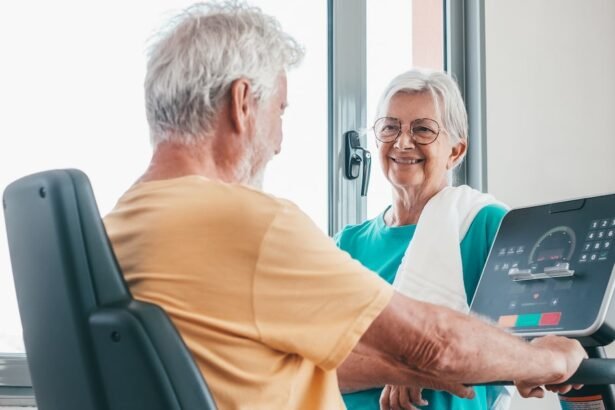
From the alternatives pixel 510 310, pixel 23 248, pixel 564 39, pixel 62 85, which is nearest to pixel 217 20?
pixel 23 248

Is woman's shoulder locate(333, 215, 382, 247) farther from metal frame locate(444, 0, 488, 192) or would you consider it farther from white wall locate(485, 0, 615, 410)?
white wall locate(485, 0, 615, 410)

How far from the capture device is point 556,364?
1.39m

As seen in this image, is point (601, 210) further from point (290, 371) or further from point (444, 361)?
point (290, 371)

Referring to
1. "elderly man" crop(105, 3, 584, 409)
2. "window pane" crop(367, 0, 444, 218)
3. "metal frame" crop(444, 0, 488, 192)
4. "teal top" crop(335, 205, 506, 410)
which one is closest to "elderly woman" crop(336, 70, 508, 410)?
"teal top" crop(335, 205, 506, 410)

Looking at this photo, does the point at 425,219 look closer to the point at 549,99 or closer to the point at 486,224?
the point at 486,224

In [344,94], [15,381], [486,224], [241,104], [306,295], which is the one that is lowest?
[15,381]

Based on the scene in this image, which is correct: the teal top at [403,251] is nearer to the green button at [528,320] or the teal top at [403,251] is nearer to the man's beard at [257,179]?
the green button at [528,320]

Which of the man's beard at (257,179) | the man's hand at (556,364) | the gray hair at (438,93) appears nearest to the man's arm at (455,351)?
the man's hand at (556,364)

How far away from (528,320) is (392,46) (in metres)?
1.69

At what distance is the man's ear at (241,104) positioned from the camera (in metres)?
1.31

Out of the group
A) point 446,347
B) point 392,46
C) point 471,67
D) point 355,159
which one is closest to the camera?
point 446,347

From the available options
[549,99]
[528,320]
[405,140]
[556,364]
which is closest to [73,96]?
[405,140]

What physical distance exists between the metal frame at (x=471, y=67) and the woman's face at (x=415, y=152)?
1119 mm

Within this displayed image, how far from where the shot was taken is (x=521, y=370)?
1.35 meters
